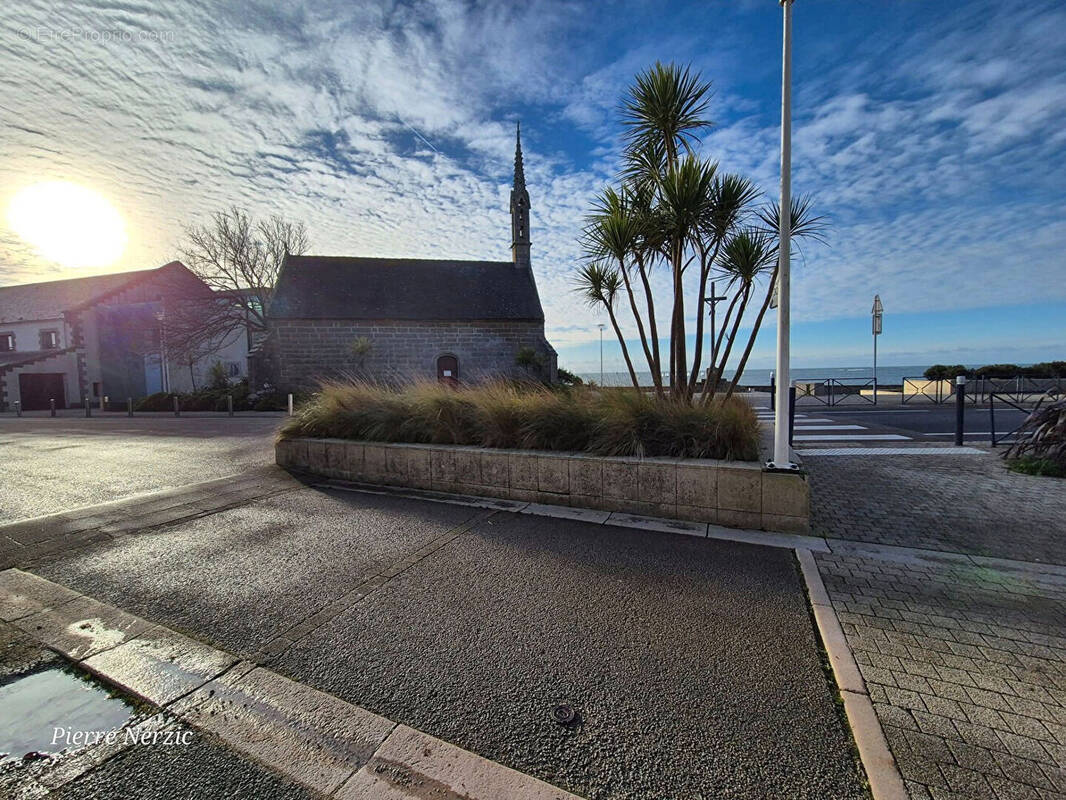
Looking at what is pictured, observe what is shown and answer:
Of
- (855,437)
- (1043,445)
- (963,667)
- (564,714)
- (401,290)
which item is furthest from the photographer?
(401,290)

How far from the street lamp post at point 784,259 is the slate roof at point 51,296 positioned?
138 ft

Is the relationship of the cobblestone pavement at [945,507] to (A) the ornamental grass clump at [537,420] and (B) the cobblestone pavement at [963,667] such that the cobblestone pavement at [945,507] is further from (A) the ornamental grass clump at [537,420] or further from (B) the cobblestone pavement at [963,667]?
(A) the ornamental grass clump at [537,420]

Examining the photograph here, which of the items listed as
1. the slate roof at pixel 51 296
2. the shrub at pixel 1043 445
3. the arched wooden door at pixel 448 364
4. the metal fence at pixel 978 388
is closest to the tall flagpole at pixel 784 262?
the shrub at pixel 1043 445

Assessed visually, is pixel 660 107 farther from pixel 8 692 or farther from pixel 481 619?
pixel 8 692

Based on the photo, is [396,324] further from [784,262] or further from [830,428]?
[784,262]

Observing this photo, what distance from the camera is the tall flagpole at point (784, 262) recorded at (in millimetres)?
4473

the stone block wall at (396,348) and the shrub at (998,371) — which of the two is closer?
the shrub at (998,371)

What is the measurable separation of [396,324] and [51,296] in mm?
32318

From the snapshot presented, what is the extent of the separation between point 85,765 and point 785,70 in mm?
7039

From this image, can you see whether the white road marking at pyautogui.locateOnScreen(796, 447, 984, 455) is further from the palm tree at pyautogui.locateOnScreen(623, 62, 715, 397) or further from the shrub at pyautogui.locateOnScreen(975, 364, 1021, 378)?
the shrub at pyautogui.locateOnScreen(975, 364, 1021, 378)

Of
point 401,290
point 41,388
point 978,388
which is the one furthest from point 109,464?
point 41,388

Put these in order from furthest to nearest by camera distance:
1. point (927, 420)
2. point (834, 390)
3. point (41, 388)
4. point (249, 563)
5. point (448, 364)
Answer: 1. point (41, 388)
2. point (448, 364)
3. point (834, 390)
4. point (927, 420)
5. point (249, 563)

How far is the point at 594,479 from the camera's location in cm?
510

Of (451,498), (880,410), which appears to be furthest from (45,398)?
(880,410)
